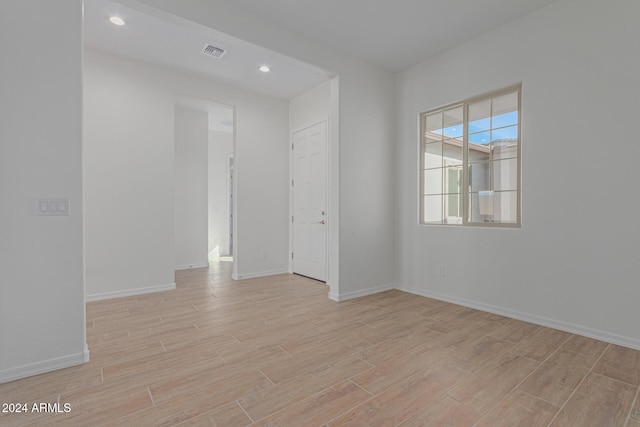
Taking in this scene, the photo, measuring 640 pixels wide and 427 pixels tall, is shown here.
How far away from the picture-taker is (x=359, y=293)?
385 centimetres

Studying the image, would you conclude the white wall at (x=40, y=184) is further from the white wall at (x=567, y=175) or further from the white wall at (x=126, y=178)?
the white wall at (x=567, y=175)

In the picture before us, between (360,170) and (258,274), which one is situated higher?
(360,170)

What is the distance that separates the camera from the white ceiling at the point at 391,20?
2.83 meters

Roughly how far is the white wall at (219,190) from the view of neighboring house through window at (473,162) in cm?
488

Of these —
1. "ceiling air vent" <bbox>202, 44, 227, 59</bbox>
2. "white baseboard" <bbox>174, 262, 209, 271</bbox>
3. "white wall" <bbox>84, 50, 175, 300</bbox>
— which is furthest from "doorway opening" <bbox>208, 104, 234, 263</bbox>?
"ceiling air vent" <bbox>202, 44, 227, 59</bbox>

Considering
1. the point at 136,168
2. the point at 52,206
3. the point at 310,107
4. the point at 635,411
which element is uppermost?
the point at 310,107

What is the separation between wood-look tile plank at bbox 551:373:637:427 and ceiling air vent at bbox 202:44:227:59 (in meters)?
4.36

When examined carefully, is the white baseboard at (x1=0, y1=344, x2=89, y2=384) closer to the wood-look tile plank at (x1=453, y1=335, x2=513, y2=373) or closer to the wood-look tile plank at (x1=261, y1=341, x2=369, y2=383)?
the wood-look tile plank at (x1=261, y1=341, x2=369, y2=383)

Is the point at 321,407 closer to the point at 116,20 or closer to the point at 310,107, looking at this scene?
the point at 116,20

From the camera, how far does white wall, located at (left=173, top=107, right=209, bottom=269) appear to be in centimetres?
557

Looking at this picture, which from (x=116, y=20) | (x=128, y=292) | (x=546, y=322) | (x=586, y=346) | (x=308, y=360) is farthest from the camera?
(x=128, y=292)

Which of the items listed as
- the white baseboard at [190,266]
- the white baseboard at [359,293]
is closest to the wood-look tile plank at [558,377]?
the white baseboard at [359,293]

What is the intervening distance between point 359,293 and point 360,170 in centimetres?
159

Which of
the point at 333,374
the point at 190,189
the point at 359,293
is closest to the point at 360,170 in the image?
the point at 359,293
